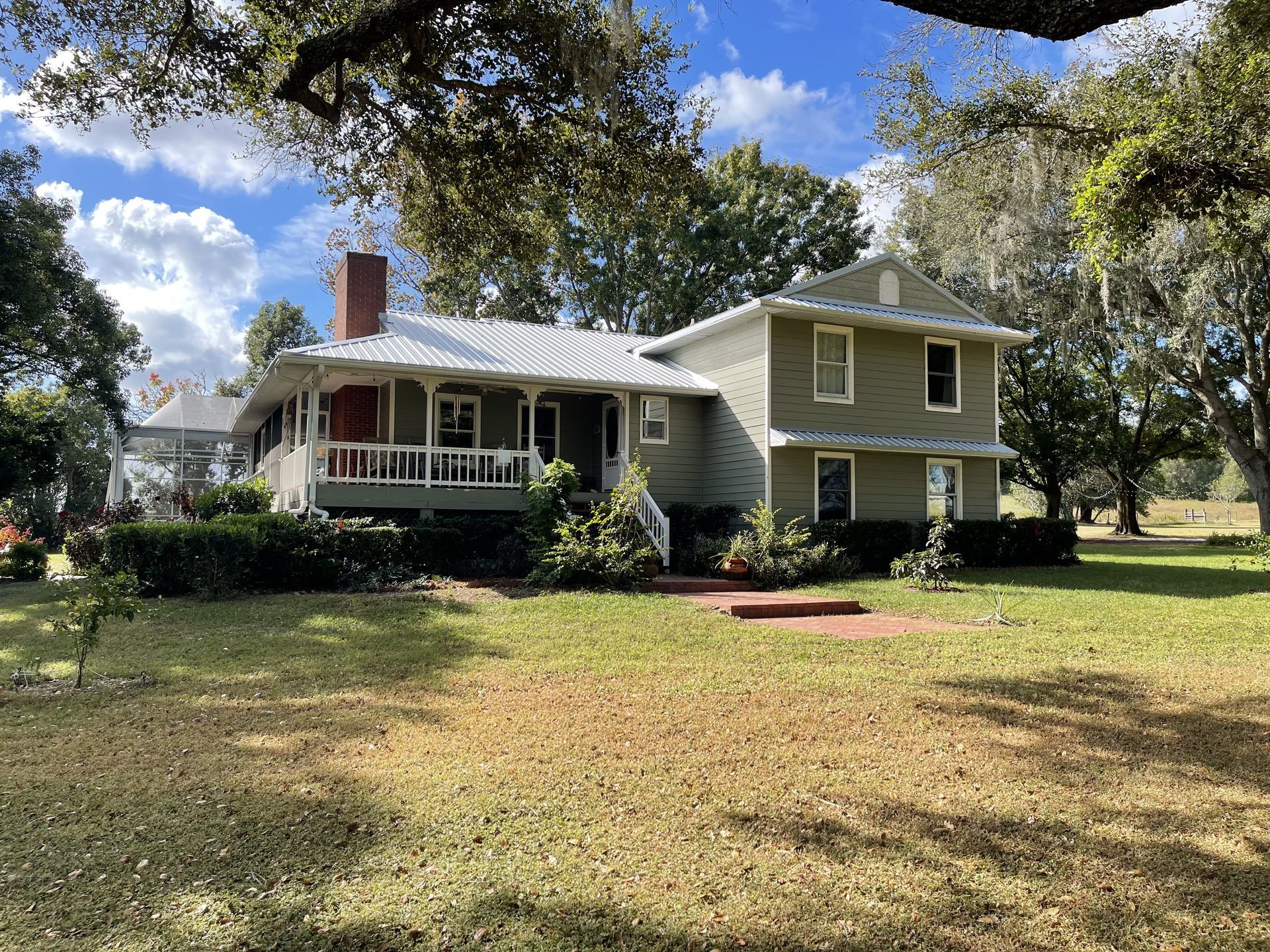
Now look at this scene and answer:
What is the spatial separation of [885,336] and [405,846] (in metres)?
15.3

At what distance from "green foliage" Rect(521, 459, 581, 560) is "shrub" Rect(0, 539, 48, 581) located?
10634mm

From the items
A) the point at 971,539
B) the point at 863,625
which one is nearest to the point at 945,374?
the point at 971,539

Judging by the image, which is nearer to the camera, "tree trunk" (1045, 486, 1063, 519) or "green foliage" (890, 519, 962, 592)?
"green foliage" (890, 519, 962, 592)

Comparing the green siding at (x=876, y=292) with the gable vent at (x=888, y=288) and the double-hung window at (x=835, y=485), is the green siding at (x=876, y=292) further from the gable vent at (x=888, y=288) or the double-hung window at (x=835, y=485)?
the double-hung window at (x=835, y=485)

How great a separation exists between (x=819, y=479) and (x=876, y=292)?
420cm

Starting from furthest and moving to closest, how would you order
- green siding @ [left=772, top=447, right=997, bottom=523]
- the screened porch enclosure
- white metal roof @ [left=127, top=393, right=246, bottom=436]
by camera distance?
white metal roof @ [left=127, top=393, right=246, bottom=436] < the screened porch enclosure < green siding @ [left=772, top=447, right=997, bottom=523]

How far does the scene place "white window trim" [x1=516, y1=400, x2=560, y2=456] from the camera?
17578 millimetres

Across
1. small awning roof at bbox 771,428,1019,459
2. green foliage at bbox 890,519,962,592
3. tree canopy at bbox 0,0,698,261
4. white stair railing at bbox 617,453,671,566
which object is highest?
tree canopy at bbox 0,0,698,261

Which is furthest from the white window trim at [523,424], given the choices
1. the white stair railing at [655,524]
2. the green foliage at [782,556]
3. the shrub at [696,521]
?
the green foliage at [782,556]

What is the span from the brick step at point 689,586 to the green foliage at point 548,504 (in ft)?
5.50

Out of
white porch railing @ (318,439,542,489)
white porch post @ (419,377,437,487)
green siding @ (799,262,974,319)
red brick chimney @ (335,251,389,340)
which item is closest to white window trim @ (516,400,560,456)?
white porch railing @ (318,439,542,489)

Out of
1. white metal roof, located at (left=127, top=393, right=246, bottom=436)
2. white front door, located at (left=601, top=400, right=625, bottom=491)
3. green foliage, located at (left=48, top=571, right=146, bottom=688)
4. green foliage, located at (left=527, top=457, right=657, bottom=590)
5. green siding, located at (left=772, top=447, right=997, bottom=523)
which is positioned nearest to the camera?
green foliage, located at (left=48, top=571, right=146, bottom=688)

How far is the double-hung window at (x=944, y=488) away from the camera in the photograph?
17.2 meters

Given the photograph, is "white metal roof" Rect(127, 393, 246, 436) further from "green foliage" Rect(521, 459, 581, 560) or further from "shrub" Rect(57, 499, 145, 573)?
"green foliage" Rect(521, 459, 581, 560)
